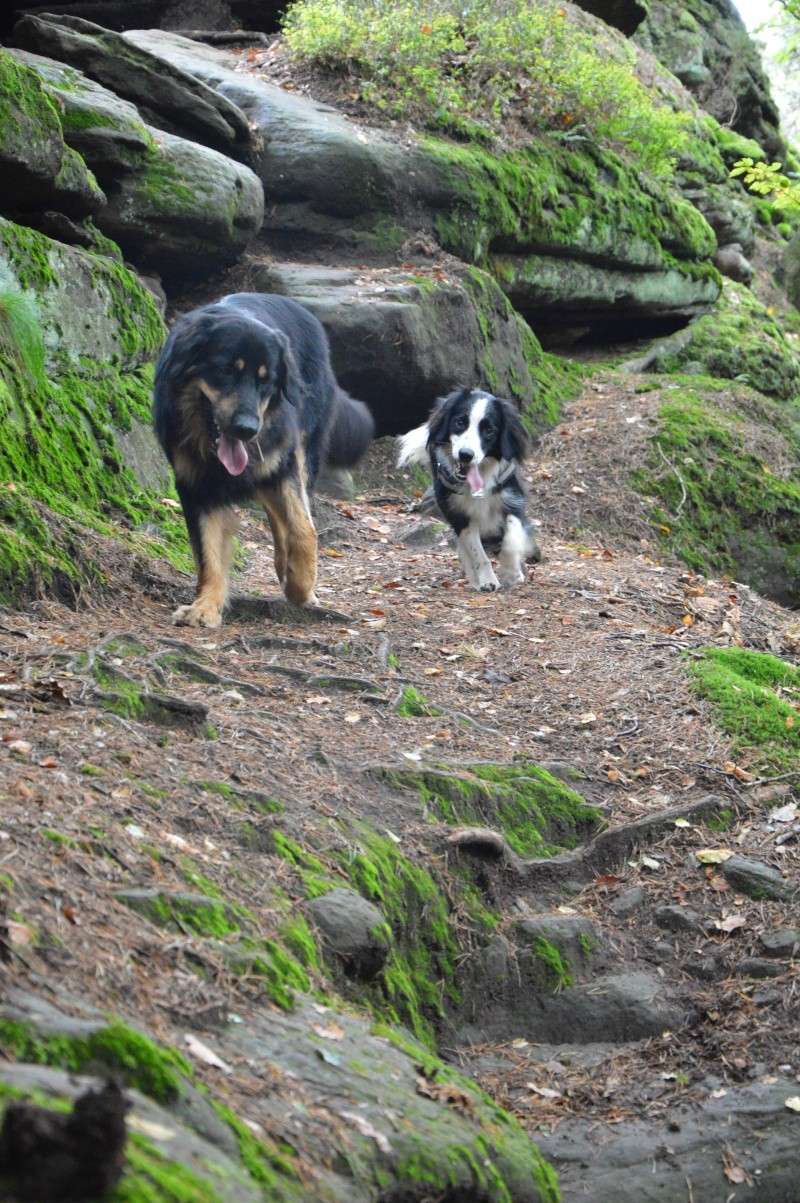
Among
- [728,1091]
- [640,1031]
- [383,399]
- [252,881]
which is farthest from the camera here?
[383,399]

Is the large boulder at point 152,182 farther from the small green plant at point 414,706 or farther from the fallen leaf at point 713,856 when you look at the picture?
the fallen leaf at point 713,856

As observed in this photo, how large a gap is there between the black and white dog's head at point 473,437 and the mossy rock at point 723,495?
3.34 meters

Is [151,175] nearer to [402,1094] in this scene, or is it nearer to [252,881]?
[252,881]

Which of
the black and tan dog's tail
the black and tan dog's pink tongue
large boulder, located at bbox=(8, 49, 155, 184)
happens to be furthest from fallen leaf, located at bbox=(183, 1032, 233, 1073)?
large boulder, located at bbox=(8, 49, 155, 184)

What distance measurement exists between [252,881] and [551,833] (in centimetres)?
205

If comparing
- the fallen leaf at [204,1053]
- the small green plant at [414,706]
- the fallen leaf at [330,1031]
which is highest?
the fallen leaf at [204,1053]

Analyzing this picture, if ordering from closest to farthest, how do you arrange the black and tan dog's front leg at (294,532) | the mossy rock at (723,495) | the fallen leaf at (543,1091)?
the fallen leaf at (543,1091) < the black and tan dog's front leg at (294,532) < the mossy rock at (723,495)

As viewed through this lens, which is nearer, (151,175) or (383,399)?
(151,175)

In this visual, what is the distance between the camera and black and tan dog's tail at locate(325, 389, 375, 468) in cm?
961

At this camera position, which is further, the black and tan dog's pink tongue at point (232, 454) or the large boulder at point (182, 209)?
the large boulder at point (182, 209)

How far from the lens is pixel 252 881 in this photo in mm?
4160

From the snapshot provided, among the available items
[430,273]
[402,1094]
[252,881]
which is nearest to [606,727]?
[252,881]

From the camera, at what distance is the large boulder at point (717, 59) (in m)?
22.7

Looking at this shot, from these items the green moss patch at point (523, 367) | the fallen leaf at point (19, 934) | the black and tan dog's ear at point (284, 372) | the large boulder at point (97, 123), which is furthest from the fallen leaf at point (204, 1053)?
the green moss patch at point (523, 367)
